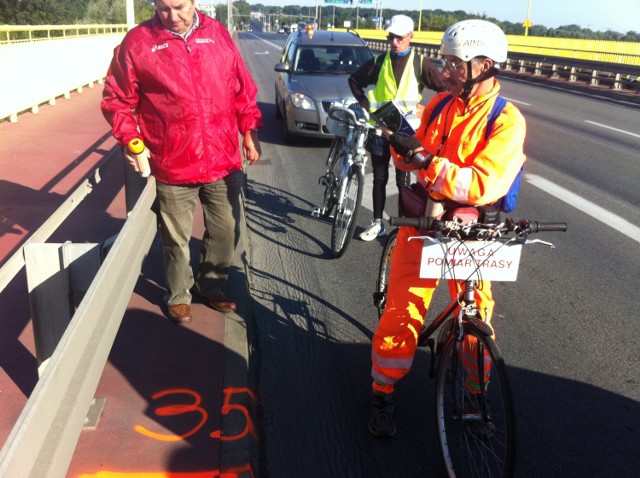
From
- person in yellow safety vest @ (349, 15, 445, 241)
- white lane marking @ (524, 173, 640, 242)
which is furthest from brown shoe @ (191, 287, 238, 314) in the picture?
white lane marking @ (524, 173, 640, 242)

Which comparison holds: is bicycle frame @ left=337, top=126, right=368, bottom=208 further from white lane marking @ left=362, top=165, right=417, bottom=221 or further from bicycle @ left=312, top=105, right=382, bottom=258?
white lane marking @ left=362, top=165, right=417, bottom=221

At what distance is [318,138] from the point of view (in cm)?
1223

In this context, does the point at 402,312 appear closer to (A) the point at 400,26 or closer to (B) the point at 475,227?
(B) the point at 475,227

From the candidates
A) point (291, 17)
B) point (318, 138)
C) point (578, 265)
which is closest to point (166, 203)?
point (578, 265)

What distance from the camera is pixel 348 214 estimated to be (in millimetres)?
5926

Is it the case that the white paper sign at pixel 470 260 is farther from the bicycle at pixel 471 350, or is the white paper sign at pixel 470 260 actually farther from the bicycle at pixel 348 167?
the bicycle at pixel 348 167

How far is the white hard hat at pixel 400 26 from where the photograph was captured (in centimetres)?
584

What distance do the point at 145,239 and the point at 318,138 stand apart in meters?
8.82

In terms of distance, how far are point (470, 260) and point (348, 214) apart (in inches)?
117

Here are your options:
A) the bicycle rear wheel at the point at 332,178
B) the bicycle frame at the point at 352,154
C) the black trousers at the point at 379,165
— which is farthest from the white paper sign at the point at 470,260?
the bicycle rear wheel at the point at 332,178

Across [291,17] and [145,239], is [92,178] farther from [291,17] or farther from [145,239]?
[291,17]

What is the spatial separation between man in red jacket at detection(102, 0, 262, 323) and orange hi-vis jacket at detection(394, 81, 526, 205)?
1633mm

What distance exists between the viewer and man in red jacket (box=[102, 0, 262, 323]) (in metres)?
3.89

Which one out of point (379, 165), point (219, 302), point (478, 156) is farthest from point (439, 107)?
point (379, 165)
